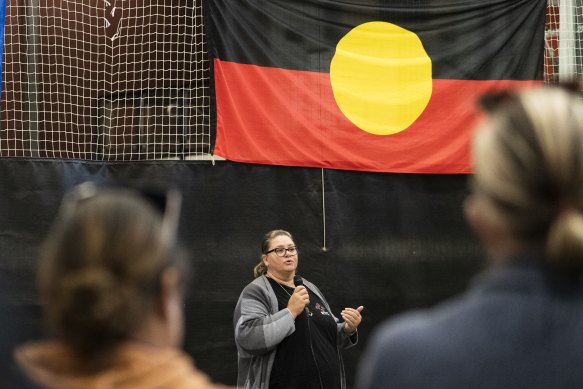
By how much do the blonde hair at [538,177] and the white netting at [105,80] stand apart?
20.6 ft

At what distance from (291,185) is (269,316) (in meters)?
2.57

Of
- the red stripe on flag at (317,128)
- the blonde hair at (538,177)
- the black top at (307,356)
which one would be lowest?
the black top at (307,356)

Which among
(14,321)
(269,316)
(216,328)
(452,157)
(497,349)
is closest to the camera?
(497,349)

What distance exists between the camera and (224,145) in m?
7.13

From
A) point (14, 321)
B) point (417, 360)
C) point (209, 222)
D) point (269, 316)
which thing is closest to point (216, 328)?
point (209, 222)

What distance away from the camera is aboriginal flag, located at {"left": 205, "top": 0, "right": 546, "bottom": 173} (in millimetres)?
7191

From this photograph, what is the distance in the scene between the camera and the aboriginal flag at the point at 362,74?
7.19m

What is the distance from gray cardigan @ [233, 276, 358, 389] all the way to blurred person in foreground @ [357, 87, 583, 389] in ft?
11.9

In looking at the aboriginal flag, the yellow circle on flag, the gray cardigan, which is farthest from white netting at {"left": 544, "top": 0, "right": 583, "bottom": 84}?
the gray cardigan

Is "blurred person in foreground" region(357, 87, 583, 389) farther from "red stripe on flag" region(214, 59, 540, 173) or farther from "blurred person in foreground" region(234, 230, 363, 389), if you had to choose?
"red stripe on flag" region(214, 59, 540, 173)

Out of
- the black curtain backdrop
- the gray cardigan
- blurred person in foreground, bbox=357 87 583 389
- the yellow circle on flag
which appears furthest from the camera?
the yellow circle on flag

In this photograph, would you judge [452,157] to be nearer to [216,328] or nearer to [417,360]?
[216,328]

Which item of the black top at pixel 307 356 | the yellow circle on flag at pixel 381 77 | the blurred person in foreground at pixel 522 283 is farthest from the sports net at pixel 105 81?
the blurred person in foreground at pixel 522 283

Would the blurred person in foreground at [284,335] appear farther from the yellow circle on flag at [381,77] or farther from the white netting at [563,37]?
the white netting at [563,37]
